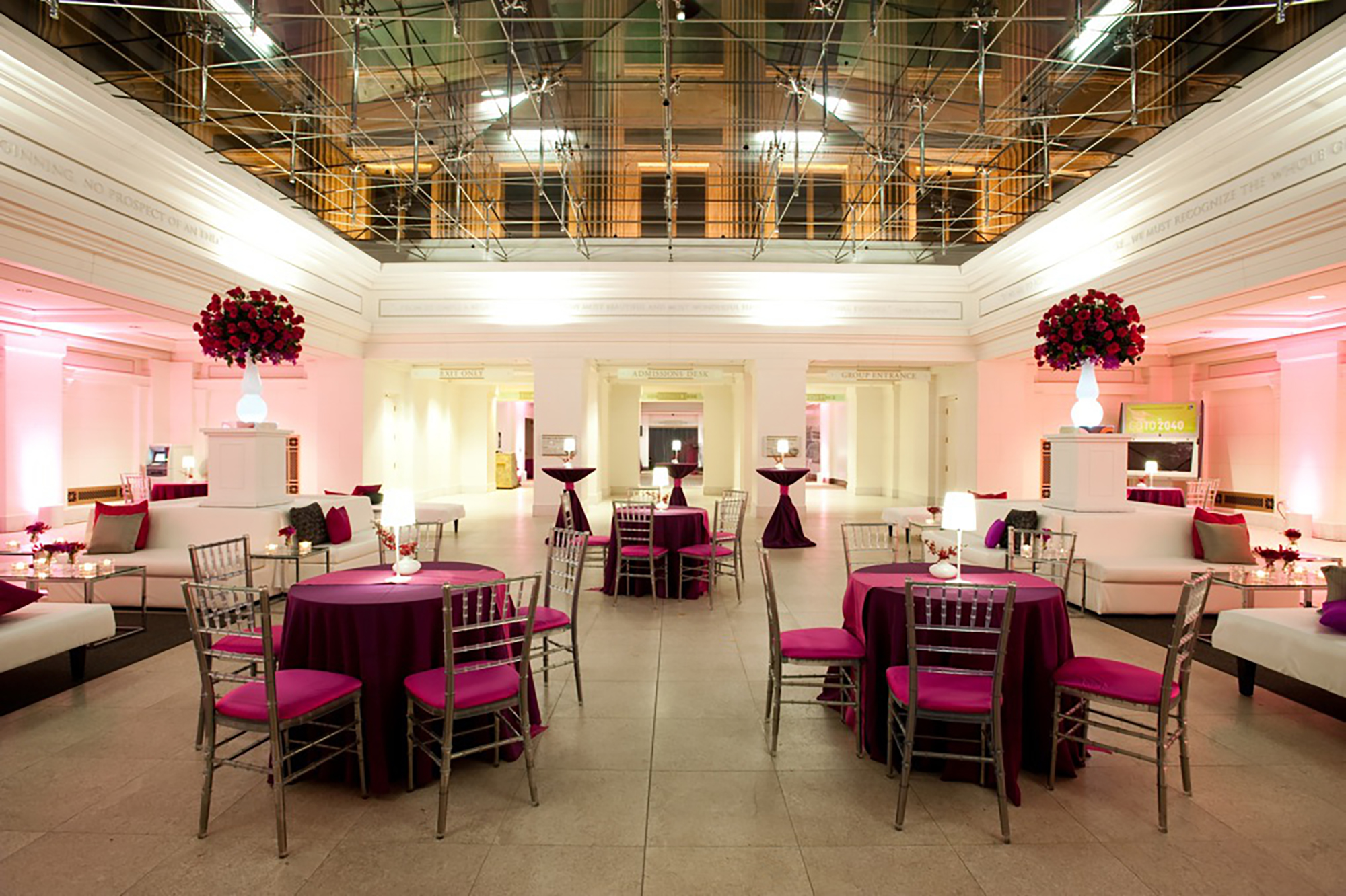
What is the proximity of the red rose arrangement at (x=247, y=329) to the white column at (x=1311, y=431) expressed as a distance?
14.3 meters

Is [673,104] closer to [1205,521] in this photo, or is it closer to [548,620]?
[1205,521]

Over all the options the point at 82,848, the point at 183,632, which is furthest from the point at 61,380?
the point at 82,848

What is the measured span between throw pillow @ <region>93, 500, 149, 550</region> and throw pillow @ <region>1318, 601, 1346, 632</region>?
8775 millimetres

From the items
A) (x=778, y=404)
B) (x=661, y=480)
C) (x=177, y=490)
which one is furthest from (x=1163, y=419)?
(x=177, y=490)

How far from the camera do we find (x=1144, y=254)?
8523 millimetres

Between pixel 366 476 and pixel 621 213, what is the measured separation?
6952 millimetres

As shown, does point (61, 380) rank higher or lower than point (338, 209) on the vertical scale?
lower

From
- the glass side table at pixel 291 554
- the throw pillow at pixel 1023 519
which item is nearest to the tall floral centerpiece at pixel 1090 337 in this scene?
the throw pillow at pixel 1023 519

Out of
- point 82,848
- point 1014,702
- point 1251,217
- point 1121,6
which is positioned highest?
point 1121,6

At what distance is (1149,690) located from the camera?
281 cm

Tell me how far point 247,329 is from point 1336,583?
8.44 meters

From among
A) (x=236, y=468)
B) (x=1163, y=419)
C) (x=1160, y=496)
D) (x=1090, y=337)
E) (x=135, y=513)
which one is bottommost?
(x=1160, y=496)

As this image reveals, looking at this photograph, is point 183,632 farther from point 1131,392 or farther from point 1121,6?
point 1131,392

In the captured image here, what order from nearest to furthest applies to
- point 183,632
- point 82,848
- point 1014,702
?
point 82,848 < point 1014,702 < point 183,632
